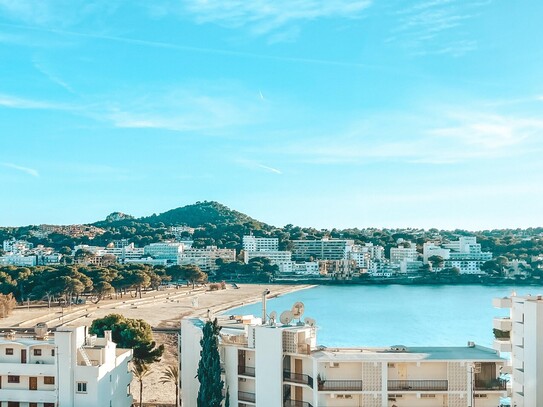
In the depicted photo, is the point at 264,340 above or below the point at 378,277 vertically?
above

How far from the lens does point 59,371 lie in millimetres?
19766

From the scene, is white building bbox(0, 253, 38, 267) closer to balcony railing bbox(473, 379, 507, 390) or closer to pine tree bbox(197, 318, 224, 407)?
pine tree bbox(197, 318, 224, 407)

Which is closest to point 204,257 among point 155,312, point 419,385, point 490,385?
point 155,312

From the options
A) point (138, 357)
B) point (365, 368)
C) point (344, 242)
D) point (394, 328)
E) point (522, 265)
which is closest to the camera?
point (365, 368)

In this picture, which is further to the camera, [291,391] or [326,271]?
[326,271]

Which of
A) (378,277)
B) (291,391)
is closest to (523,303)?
(291,391)

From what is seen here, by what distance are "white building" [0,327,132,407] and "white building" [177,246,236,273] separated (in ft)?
419

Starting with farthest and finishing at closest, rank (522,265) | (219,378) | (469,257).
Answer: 1. (469,257)
2. (522,265)
3. (219,378)

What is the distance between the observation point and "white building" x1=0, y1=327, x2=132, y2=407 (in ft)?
64.5

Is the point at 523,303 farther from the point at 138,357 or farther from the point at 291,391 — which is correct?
the point at 138,357

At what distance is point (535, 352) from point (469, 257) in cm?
14288

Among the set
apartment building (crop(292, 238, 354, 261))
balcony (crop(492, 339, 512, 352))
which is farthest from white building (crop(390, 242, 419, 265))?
balcony (crop(492, 339, 512, 352))

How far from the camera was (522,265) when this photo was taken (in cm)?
14138

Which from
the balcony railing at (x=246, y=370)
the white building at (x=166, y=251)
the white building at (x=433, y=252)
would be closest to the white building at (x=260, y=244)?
the white building at (x=166, y=251)
